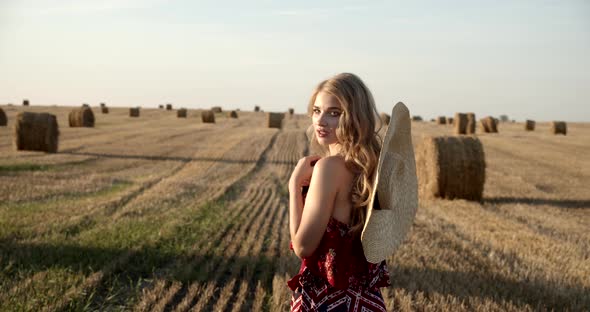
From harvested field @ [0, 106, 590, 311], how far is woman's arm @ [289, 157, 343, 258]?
2538mm

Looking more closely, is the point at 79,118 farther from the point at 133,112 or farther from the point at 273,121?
the point at 133,112

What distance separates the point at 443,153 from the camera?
11.9 m

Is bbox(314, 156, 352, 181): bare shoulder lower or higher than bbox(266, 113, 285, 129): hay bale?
higher

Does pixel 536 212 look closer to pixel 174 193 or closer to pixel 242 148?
pixel 174 193

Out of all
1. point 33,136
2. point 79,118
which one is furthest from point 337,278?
point 79,118

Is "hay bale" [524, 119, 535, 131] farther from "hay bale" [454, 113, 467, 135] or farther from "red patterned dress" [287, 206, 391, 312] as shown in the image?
"red patterned dress" [287, 206, 391, 312]

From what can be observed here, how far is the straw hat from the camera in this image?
2.45 metres

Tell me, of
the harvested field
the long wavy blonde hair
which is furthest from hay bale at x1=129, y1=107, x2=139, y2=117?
the long wavy blonde hair

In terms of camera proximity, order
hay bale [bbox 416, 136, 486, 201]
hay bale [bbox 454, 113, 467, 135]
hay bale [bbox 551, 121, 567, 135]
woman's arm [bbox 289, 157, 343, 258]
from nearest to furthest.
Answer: woman's arm [bbox 289, 157, 343, 258] < hay bale [bbox 416, 136, 486, 201] < hay bale [bbox 454, 113, 467, 135] < hay bale [bbox 551, 121, 567, 135]

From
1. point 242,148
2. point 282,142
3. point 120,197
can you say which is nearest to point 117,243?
point 120,197

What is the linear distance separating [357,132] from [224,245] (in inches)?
189

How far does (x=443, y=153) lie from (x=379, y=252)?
9809mm

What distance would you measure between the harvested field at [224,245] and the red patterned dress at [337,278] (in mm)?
2263

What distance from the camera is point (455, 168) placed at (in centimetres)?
1174
